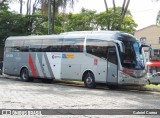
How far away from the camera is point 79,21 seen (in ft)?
132

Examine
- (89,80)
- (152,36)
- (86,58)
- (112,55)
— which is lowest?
(89,80)

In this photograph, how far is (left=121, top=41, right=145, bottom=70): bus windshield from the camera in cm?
2127

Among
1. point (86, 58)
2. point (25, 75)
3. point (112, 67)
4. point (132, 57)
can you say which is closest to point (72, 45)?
point (86, 58)

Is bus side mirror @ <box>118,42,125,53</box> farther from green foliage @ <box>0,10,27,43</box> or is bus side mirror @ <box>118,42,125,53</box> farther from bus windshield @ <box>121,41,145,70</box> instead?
green foliage @ <box>0,10,27,43</box>

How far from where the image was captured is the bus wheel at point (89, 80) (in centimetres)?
2244

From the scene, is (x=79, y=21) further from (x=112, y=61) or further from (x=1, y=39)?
(x=112, y=61)

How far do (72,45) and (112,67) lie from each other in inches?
146

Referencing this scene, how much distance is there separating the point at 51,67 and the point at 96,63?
4.82m

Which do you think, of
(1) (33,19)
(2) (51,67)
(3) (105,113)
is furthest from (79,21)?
(3) (105,113)

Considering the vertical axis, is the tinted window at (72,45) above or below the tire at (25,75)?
above

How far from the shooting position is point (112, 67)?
70.5ft
